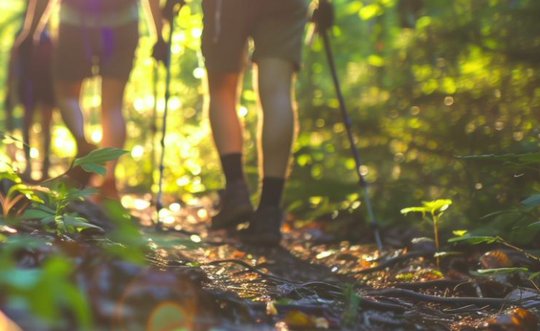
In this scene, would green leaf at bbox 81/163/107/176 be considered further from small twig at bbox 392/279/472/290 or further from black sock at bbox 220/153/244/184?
black sock at bbox 220/153/244/184

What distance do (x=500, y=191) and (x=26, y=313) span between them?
98.2 inches

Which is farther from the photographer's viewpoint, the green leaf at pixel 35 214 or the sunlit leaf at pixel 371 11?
the sunlit leaf at pixel 371 11

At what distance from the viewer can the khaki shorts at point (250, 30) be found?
3.49m

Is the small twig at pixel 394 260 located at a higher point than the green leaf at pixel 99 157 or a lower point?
lower

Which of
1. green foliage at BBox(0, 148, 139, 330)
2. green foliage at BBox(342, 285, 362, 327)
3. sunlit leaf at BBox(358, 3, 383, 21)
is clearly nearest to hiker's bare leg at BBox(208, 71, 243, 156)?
sunlit leaf at BBox(358, 3, 383, 21)

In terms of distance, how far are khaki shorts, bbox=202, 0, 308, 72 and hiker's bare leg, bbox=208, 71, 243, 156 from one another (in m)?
0.08

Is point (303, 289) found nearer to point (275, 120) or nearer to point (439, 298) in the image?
point (439, 298)

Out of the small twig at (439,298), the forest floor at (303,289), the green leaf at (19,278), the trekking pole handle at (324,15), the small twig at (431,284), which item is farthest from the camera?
the trekking pole handle at (324,15)

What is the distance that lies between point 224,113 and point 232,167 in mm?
341

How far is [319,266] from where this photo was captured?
2.94 m

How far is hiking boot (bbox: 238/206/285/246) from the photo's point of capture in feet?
10.8

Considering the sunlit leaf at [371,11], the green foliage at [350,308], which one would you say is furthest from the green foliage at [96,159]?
the sunlit leaf at [371,11]

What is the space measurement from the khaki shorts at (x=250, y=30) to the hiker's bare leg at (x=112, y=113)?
1174 millimetres

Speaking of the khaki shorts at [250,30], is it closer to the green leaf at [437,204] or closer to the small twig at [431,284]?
the green leaf at [437,204]
